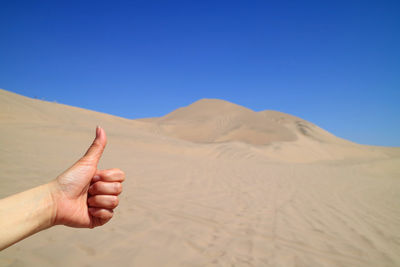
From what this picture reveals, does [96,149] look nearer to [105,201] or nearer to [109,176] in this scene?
[109,176]

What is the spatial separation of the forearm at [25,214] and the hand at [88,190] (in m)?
0.08

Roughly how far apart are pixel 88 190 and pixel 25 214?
435mm

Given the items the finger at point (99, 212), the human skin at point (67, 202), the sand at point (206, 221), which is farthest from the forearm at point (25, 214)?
the sand at point (206, 221)

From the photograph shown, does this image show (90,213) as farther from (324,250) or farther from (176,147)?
(176,147)

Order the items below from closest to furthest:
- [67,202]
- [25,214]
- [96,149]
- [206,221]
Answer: [25,214]
[67,202]
[96,149]
[206,221]

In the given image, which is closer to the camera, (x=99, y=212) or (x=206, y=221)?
(x=99, y=212)

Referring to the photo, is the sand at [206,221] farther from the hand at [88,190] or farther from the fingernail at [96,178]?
the fingernail at [96,178]

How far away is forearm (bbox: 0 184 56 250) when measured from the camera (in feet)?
4.08

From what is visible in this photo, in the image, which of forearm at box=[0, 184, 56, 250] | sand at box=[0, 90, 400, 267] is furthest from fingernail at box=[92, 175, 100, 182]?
sand at box=[0, 90, 400, 267]

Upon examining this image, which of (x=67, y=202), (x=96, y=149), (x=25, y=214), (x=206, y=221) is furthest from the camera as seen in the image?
(x=206, y=221)

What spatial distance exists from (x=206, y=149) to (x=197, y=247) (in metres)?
11.2

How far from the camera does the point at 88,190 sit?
1.73 m

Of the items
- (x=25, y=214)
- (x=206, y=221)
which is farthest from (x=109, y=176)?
(x=206, y=221)

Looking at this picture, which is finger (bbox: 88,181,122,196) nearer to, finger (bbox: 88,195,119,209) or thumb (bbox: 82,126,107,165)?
finger (bbox: 88,195,119,209)
